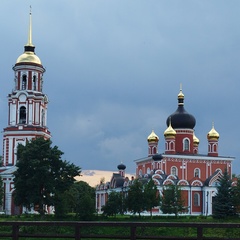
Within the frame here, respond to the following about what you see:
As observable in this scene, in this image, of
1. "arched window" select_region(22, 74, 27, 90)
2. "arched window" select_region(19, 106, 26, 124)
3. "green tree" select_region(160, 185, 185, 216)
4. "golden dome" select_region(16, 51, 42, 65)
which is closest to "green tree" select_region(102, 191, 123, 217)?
"green tree" select_region(160, 185, 185, 216)

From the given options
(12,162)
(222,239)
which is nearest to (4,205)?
(12,162)

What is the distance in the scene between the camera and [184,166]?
76312mm

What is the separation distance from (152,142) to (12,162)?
2347cm

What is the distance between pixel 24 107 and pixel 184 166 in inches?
960

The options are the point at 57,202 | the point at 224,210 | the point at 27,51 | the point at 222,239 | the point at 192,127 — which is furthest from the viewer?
the point at 192,127

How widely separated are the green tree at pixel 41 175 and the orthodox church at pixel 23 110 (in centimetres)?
939

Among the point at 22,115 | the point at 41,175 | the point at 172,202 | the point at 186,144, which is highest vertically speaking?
the point at 22,115

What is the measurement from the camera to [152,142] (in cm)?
8006

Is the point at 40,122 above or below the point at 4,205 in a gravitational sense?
above

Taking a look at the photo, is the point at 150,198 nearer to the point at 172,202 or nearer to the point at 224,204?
the point at 172,202

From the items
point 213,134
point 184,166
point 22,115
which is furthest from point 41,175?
point 213,134

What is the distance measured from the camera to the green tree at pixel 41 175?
52094mm

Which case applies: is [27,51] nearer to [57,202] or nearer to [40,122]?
[40,122]

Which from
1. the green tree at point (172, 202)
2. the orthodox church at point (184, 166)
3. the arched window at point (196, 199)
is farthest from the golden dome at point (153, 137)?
the green tree at point (172, 202)
